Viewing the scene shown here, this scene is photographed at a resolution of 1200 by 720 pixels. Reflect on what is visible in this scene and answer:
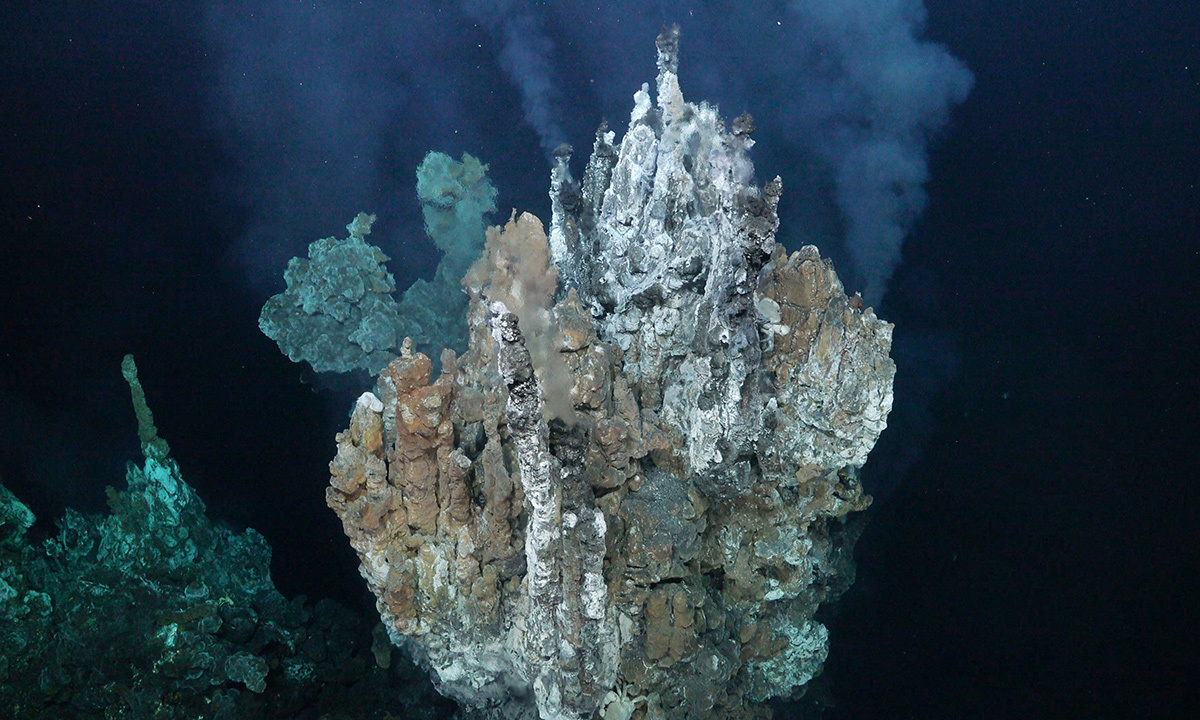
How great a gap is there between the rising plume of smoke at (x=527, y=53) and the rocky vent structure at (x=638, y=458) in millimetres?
1055

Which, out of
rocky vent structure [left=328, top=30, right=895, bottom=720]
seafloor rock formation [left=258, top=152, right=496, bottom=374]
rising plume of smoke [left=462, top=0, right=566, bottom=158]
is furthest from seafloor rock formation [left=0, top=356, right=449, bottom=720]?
rising plume of smoke [left=462, top=0, right=566, bottom=158]

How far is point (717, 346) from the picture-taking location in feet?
16.7

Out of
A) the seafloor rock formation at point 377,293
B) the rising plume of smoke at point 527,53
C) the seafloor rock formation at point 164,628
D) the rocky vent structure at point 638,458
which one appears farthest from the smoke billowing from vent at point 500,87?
the seafloor rock formation at point 164,628

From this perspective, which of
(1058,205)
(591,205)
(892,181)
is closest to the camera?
(591,205)

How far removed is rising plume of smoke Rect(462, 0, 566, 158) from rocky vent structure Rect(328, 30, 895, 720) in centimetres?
105

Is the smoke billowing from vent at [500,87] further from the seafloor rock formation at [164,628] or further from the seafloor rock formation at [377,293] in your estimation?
the seafloor rock formation at [164,628]

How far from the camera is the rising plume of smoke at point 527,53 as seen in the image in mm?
6762

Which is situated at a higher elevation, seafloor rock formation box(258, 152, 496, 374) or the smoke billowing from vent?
the smoke billowing from vent

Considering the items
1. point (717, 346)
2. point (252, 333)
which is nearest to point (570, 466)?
point (717, 346)

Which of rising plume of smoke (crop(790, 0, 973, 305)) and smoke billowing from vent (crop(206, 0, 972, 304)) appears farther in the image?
rising plume of smoke (crop(790, 0, 973, 305))

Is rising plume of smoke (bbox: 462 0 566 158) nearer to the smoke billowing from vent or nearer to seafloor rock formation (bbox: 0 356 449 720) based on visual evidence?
the smoke billowing from vent

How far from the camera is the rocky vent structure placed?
4.97m

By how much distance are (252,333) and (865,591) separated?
17.0 feet

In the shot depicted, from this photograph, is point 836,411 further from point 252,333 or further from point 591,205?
point 252,333
